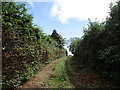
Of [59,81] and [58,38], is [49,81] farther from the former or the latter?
[58,38]

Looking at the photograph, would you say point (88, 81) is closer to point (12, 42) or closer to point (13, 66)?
point (13, 66)

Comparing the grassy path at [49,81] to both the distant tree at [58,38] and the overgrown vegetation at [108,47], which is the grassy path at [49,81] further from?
the distant tree at [58,38]

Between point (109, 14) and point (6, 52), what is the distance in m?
5.72

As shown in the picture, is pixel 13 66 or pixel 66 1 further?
pixel 66 1

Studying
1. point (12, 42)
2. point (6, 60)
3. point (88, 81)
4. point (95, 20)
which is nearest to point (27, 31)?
point (12, 42)

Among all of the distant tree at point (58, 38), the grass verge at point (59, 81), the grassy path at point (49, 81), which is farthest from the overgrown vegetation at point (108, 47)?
the distant tree at point (58, 38)

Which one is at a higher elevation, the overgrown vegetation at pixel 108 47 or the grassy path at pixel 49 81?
the overgrown vegetation at pixel 108 47

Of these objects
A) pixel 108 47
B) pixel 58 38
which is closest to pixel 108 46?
pixel 108 47

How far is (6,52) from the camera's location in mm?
4168

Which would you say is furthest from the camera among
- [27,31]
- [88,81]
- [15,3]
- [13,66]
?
[27,31]

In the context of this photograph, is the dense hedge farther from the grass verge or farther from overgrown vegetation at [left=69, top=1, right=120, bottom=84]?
the grass verge

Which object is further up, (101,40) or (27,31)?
(27,31)

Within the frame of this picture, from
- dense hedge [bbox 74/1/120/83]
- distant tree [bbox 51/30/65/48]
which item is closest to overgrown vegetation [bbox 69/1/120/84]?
dense hedge [bbox 74/1/120/83]

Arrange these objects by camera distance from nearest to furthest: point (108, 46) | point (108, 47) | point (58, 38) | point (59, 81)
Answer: point (108, 47), point (108, 46), point (59, 81), point (58, 38)
